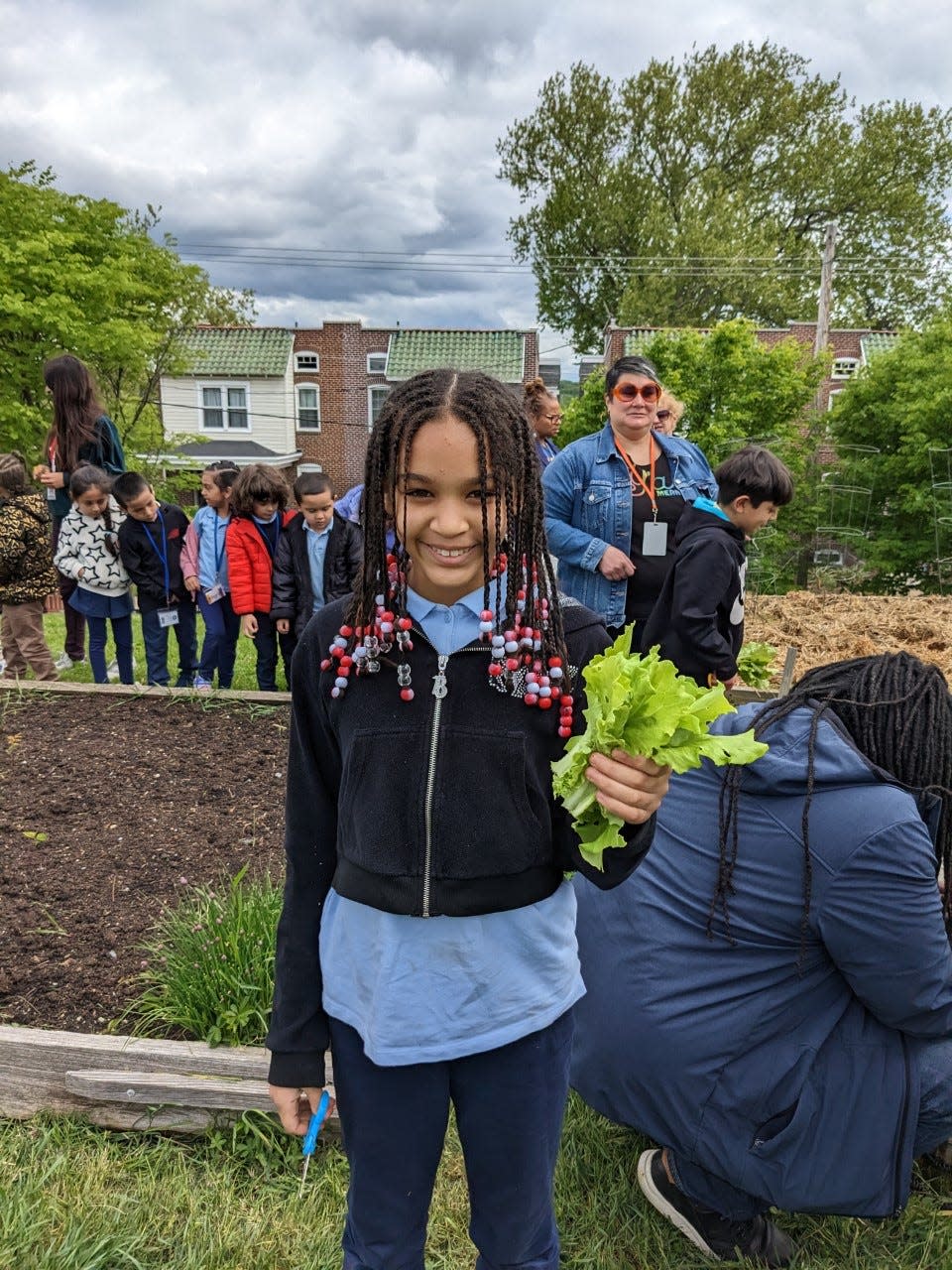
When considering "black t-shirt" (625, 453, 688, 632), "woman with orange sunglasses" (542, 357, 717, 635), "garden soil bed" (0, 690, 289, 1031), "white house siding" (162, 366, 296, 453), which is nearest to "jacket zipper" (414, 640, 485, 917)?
"garden soil bed" (0, 690, 289, 1031)

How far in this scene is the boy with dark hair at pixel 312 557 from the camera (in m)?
5.34

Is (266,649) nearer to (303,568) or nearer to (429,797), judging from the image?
(303,568)

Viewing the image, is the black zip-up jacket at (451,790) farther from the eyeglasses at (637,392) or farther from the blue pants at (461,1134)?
→ the eyeglasses at (637,392)

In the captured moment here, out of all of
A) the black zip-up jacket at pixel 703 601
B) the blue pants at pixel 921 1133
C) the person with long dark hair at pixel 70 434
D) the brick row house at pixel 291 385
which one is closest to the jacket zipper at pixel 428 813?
the blue pants at pixel 921 1133

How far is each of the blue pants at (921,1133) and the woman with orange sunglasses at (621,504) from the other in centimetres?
221

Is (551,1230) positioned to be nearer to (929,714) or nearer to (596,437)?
(929,714)

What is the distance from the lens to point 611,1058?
1.89 meters

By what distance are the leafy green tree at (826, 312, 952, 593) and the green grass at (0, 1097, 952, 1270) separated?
32.8 feet

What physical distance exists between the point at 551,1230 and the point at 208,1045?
1.23 metres

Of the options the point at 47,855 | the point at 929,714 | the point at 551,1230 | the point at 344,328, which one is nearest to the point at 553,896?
the point at 551,1230

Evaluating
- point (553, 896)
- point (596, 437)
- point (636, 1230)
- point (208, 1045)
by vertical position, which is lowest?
point (636, 1230)

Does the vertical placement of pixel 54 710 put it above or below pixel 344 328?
below

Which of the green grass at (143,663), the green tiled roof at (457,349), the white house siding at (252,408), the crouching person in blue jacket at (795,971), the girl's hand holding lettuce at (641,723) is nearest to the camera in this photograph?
the girl's hand holding lettuce at (641,723)

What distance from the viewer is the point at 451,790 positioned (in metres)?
1.32
